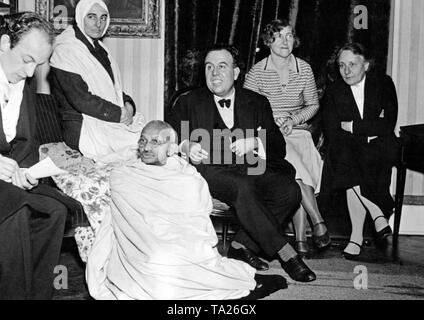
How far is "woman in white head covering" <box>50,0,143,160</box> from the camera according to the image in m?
3.87

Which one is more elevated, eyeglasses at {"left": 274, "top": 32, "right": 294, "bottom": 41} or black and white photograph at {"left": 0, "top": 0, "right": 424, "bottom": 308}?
eyeglasses at {"left": 274, "top": 32, "right": 294, "bottom": 41}

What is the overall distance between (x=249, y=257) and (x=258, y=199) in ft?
1.57

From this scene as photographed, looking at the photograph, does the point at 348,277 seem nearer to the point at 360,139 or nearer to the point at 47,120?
the point at 360,139

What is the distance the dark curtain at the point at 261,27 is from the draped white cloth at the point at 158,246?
8.43ft

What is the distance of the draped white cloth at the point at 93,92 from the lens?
3850 millimetres

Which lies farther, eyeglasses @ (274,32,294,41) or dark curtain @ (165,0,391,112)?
dark curtain @ (165,0,391,112)

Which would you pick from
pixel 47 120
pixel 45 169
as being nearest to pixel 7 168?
pixel 45 169

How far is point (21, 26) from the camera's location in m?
3.12

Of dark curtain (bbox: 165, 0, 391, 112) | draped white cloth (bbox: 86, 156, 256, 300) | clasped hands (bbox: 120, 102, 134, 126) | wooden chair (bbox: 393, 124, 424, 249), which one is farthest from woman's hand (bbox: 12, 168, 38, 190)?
wooden chair (bbox: 393, 124, 424, 249)

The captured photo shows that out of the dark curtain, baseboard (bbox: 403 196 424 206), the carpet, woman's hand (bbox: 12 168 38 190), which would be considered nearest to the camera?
woman's hand (bbox: 12 168 38 190)

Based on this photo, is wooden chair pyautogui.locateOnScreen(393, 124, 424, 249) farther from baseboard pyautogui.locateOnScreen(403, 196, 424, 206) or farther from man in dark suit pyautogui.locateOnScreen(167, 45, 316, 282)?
man in dark suit pyautogui.locateOnScreen(167, 45, 316, 282)

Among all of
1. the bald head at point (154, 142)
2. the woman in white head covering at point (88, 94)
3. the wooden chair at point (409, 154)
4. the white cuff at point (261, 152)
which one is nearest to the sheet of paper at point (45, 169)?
the bald head at point (154, 142)

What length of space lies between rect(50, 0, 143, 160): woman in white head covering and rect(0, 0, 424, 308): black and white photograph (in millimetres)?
11

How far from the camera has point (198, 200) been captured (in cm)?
331
